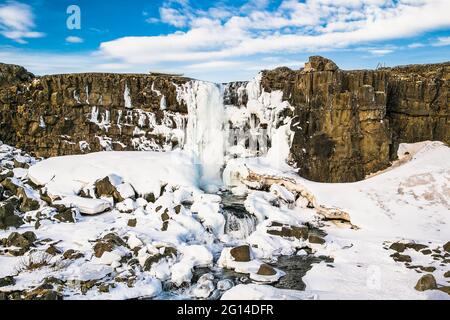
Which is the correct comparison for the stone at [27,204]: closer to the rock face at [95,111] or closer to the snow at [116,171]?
the snow at [116,171]

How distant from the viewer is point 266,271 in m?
11.8

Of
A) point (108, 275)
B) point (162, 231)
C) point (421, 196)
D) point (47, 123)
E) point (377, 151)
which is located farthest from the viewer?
point (47, 123)

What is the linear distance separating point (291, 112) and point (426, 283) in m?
12.2

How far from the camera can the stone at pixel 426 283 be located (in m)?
10.3

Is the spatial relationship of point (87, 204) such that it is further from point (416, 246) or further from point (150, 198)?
point (416, 246)

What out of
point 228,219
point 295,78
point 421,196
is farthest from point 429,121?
point 228,219

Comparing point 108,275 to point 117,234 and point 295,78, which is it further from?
point 295,78

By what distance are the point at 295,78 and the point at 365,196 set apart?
288 inches

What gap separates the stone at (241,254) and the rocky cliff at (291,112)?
8.43 metres

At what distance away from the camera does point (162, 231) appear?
14.5 m

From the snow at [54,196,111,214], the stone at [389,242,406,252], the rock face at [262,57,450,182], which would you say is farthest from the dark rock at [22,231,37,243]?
the rock face at [262,57,450,182]

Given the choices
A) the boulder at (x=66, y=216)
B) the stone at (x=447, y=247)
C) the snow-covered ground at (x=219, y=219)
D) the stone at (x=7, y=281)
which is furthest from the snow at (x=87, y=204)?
the stone at (x=447, y=247)

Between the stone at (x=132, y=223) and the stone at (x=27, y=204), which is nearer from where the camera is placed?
the stone at (x=132, y=223)

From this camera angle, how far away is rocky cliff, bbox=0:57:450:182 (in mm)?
19531
